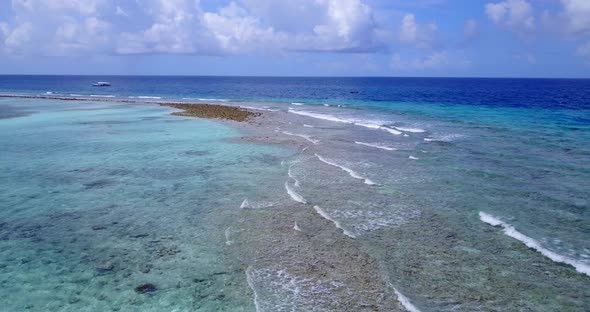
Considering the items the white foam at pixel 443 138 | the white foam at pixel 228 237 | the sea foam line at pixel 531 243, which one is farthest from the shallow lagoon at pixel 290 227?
the white foam at pixel 443 138

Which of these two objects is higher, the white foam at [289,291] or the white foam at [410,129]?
the white foam at [410,129]

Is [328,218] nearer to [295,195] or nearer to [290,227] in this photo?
[290,227]

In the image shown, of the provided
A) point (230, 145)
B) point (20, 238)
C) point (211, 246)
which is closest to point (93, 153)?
point (230, 145)

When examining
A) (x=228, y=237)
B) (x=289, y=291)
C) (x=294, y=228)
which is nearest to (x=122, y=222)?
(x=228, y=237)

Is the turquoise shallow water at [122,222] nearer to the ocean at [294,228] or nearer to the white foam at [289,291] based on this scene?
the ocean at [294,228]

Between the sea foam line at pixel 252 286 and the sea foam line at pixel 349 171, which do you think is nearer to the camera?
the sea foam line at pixel 252 286

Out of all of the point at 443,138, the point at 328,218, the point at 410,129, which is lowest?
the point at 328,218

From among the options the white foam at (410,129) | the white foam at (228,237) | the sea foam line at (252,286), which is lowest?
the sea foam line at (252,286)
